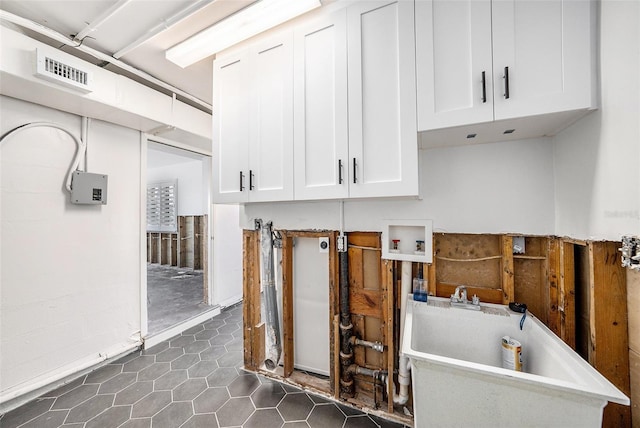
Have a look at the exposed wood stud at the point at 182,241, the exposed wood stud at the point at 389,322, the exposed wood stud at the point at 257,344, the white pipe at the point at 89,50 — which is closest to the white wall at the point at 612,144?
the exposed wood stud at the point at 389,322

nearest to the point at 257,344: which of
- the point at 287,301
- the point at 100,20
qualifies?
the point at 287,301

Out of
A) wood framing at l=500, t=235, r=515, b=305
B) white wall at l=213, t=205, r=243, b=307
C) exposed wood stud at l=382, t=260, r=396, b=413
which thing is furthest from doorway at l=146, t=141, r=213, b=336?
wood framing at l=500, t=235, r=515, b=305

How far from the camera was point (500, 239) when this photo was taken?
1.49 m

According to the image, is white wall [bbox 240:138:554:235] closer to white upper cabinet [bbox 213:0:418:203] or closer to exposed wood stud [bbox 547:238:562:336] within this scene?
exposed wood stud [bbox 547:238:562:336]

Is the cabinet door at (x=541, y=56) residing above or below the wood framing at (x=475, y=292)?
above

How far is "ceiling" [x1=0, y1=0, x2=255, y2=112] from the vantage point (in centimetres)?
154

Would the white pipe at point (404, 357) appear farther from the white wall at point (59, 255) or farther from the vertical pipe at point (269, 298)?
the white wall at point (59, 255)

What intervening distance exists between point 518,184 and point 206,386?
2.67 meters

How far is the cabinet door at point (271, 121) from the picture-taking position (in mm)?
1628

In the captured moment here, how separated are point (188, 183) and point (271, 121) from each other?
17.2ft

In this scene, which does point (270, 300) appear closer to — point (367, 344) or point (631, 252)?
point (367, 344)

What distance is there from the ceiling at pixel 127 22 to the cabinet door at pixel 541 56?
4.87 ft

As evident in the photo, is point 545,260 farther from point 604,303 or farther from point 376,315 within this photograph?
point 376,315

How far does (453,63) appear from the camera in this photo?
1.18 meters
